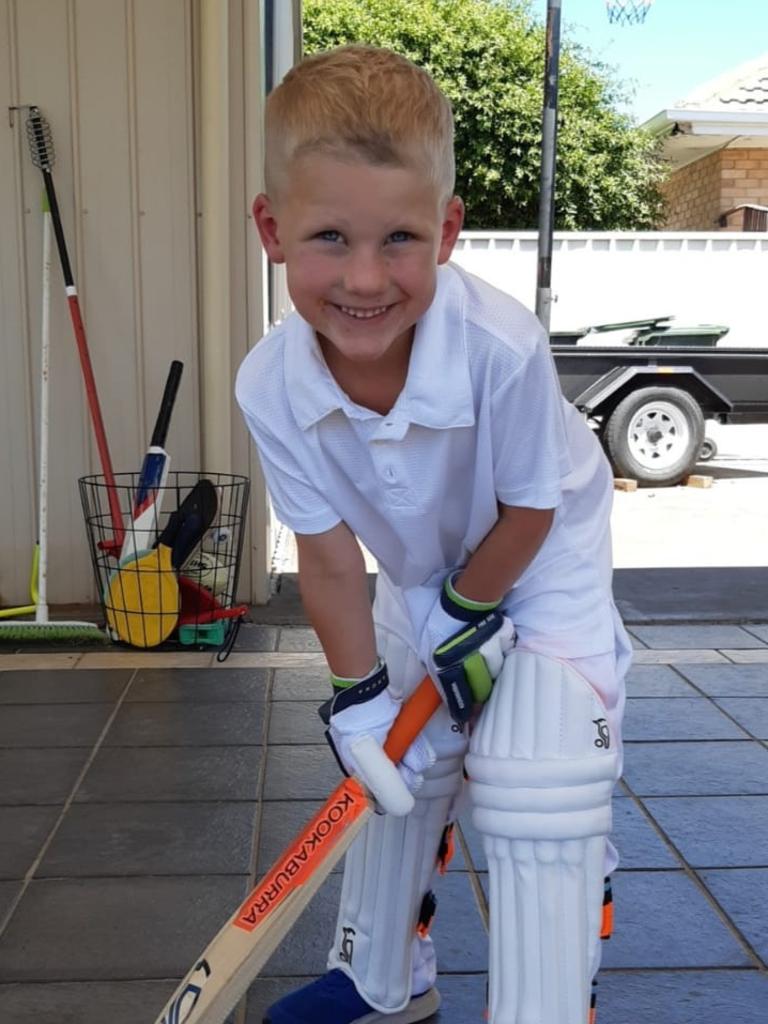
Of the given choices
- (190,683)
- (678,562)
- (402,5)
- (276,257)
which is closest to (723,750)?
(190,683)

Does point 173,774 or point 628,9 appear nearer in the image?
point 173,774

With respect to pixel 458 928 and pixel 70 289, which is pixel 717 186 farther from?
pixel 458 928

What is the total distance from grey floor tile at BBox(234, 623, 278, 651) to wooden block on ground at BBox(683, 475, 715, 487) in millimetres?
4977

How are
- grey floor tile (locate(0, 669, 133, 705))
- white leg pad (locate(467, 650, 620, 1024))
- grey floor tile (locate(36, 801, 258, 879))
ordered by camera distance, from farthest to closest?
grey floor tile (locate(0, 669, 133, 705)), grey floor tile (locate(36, 801, 258, 879)), white leg pad (locate(467, 650, 620, 1024))

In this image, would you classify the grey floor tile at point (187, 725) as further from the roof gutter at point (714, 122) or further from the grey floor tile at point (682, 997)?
the roof gutter at point (714, 122)

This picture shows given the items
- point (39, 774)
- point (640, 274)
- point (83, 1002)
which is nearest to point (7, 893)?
point (83, 1002)

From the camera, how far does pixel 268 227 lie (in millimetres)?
1531

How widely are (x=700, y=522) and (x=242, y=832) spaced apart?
475cm

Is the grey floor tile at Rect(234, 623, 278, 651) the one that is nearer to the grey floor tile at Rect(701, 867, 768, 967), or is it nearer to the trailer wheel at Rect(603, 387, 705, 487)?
the grey floor tile at Rect(701, 867, 768, 967)

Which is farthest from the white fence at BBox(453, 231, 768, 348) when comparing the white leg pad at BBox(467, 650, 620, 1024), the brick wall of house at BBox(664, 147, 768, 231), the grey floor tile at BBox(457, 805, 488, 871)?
the white leg pad at BBox(467, 650, 620, 1024)

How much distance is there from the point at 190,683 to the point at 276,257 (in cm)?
227

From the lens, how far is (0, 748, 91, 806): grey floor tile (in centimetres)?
275

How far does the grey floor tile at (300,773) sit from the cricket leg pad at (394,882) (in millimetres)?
890

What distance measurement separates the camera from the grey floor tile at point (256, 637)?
396 cm
